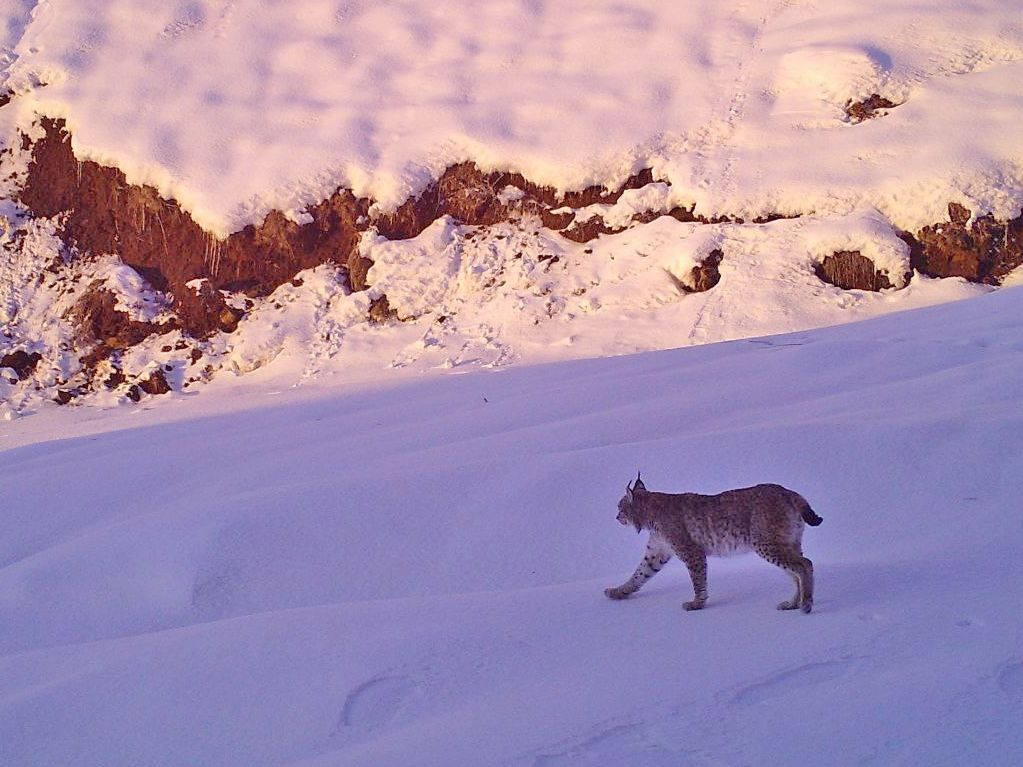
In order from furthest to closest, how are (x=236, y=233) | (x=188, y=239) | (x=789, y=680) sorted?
(x=188, y=239) < (x=236, y=233) < (x=789, y=680)

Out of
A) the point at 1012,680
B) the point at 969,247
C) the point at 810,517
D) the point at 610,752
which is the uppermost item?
the point at 969,247

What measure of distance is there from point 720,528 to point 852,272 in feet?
32.1

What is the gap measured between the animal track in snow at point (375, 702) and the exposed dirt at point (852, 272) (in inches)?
428

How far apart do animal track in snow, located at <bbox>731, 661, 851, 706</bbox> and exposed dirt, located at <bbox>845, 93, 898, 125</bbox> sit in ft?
43.8

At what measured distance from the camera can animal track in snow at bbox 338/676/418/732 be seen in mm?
3787

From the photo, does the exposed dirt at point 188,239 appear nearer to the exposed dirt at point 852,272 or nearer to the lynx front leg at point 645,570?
the exposed dirt at point 852,272

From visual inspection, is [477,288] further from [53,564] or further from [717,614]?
[717,614]

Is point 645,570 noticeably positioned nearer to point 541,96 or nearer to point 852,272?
point 852,272

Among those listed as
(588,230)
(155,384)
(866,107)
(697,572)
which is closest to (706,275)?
(588,230)

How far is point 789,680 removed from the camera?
347 centimetres

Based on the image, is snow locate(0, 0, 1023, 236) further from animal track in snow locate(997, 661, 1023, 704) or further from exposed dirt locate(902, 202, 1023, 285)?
animal track in snow locate(997, 661, 1023, 704)

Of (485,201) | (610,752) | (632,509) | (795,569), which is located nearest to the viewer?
(610,752)

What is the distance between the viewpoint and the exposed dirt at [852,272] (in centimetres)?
1349

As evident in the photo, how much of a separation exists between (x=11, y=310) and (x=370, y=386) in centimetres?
751
